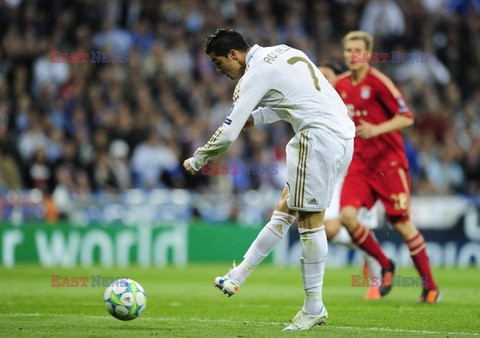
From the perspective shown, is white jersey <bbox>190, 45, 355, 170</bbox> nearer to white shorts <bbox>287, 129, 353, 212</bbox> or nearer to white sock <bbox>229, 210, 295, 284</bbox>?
white shorts <bbox>287, 129, 353, 212</bbox>

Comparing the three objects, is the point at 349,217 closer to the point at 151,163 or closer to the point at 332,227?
the point at 332,227

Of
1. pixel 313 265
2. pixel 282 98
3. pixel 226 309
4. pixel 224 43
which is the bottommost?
pixel 226 309

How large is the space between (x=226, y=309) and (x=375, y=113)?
269 centimetres

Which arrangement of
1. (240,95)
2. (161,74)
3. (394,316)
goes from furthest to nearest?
(161,74) < (394,316) < (240,95)

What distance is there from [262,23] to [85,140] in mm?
5835

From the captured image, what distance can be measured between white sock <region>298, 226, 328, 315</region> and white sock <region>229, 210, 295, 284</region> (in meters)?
0.45

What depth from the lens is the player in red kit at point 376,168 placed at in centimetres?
998

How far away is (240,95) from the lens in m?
7.05

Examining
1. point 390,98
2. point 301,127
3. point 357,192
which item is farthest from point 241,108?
point 357,192

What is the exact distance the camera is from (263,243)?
7711 millimetres

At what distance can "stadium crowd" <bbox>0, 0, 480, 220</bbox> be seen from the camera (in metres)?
18.5

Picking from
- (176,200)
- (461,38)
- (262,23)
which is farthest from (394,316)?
(461,38)

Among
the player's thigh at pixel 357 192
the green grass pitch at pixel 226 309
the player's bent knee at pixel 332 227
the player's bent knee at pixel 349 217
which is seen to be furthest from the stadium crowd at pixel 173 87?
the player's bent knee at pixel 349 217

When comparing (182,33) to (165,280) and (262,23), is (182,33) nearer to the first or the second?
(262,23)
